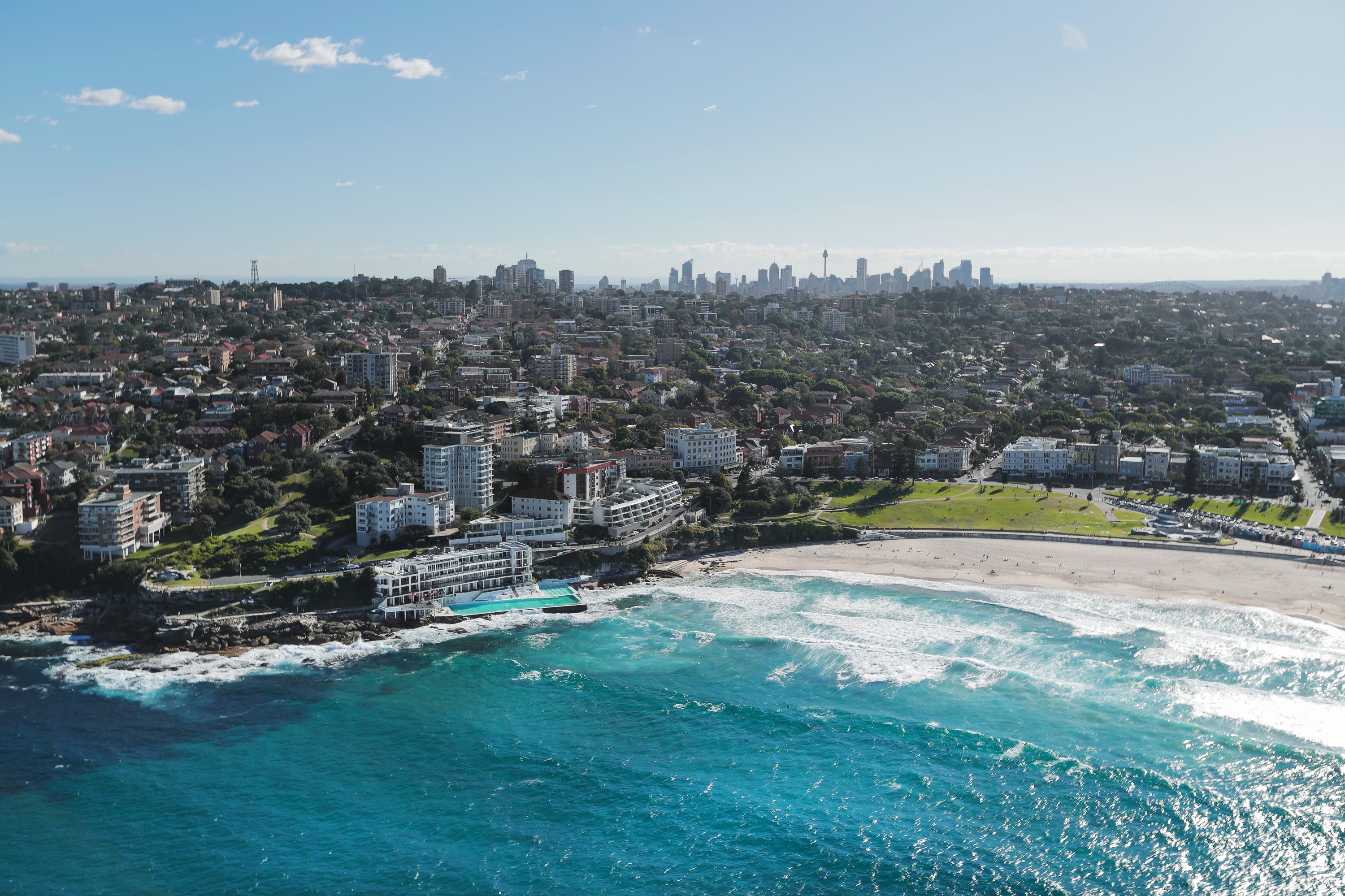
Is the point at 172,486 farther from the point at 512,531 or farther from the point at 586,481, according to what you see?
the point at 586,481

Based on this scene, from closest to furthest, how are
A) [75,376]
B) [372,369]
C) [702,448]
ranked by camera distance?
[702,448] < [75,376] < [372,369]

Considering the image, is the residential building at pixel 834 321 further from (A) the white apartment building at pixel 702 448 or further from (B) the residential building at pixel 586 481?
(B) the residential building at pixel 586 481

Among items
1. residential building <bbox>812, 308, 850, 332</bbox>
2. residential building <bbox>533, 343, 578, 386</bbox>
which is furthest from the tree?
residential building <bbox>812, 308, 850, 332</bbox>

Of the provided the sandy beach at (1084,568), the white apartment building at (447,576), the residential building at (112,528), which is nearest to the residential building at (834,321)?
the sandy beach at (1084,568)

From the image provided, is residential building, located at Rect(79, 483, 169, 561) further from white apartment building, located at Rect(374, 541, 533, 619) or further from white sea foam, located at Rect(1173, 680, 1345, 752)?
white sea foam, located at Rect(1173, 680, 1345, 752)

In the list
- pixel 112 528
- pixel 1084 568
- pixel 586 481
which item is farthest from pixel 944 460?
pixel 112 528
